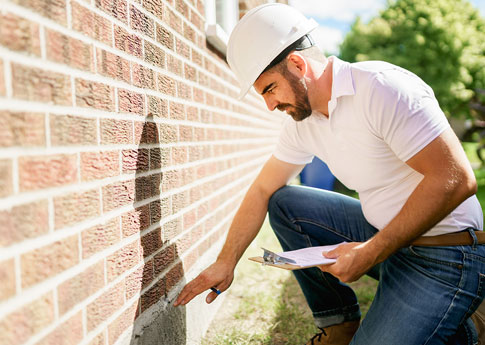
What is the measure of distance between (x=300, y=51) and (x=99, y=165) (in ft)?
3.79


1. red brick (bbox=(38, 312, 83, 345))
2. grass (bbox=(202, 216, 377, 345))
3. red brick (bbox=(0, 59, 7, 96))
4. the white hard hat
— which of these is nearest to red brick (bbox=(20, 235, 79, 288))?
red brick (bbox=(38, 312, 83, 345))

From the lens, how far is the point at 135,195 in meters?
1.58

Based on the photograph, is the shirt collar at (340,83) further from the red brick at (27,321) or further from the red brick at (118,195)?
→ the red brick at (27,321)

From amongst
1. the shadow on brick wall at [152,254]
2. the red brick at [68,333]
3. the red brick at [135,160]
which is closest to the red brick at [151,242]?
the shadow on brick wall at [152,254]

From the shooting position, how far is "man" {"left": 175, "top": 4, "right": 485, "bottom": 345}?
1.74 metres

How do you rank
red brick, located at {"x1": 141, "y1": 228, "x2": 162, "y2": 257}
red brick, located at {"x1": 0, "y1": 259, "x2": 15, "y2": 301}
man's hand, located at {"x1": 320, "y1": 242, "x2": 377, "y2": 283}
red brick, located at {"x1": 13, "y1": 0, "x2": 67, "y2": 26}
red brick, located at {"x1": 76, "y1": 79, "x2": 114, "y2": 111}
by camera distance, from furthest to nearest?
man's hand, located at {"x1": 320, "y1": 242, "x2": 377, "y2": 283}
red brick, located at {"x1": 141, "y1": 228, "x2": 162, "y2": 257}
red brick, located at {"x1": 76, "y1": 79, "x2": 114, "y2": 111}
red brick, located at {"x1": 13, "y1": 0, "x2": 67, "y2": 26}
red brick, located at {"x1": 0, "y1": 259, "x2": 15, "y2": 301}

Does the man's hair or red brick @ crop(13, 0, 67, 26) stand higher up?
the man's hair

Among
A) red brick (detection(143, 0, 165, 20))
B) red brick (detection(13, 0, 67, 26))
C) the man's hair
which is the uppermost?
red brick (detection(143, 0, 165, 20))

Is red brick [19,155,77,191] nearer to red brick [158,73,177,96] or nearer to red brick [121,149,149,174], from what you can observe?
red brick [121,149,149,174]

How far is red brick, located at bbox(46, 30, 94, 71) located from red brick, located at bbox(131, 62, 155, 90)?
12.3 inches

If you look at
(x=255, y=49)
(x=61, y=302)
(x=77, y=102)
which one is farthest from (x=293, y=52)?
(x=61, y=302)

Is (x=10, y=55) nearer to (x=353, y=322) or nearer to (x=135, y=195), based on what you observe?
(x=135, y=195)

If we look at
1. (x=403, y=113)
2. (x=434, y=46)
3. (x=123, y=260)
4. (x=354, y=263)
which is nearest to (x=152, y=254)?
(x=123, y=260)

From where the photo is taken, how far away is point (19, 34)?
95cm
